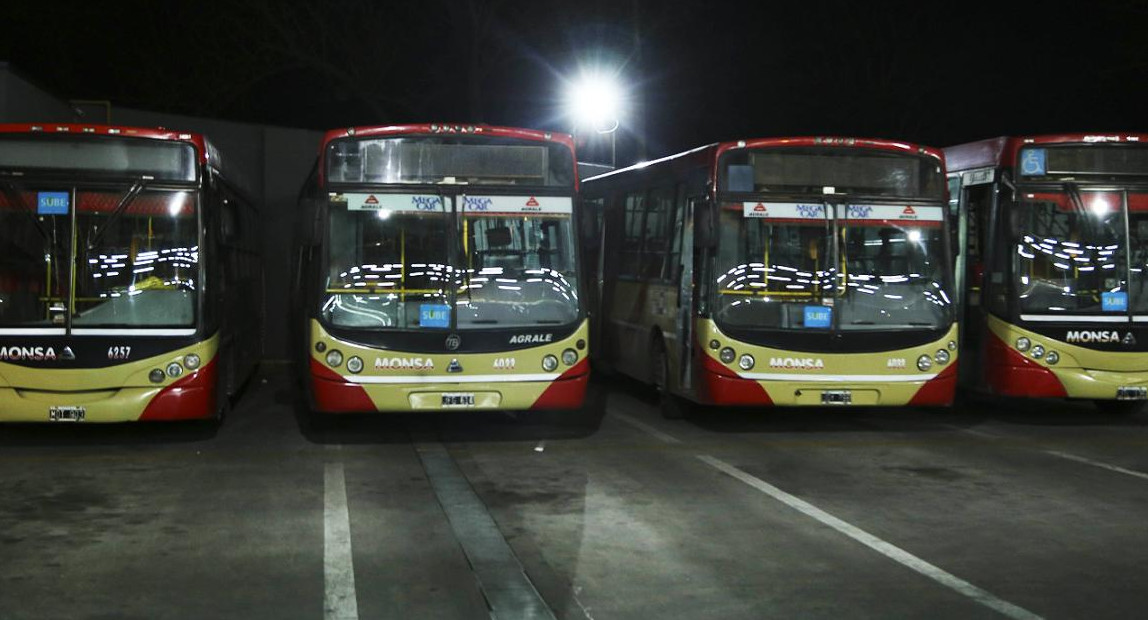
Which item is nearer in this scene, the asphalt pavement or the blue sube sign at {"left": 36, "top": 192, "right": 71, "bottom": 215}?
the asphalt pavement

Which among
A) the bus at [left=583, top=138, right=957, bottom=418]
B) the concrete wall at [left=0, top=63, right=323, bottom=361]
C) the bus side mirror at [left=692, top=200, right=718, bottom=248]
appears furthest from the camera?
the concrete wall at [left=0, top=63, right=323, bottom=361]

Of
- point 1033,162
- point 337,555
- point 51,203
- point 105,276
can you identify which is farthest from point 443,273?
point 1033,162

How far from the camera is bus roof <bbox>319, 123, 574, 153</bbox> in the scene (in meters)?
13.8

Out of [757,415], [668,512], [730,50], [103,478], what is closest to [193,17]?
[730,50]

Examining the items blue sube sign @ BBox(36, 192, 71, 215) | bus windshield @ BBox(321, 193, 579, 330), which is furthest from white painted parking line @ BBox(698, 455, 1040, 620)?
blue sube sign @ BBox(36, 192, 71, 215)

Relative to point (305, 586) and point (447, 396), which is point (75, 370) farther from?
point (305, 586)

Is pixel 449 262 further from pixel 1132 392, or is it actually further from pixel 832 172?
pixel 1132 392

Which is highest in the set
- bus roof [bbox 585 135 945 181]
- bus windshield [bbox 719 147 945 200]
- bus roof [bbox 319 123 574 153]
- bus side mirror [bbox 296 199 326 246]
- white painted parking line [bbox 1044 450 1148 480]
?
bus roof [bbox 319 123 574 153]

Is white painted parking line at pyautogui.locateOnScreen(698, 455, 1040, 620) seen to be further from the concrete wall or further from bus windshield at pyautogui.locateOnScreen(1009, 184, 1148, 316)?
the concrete wall

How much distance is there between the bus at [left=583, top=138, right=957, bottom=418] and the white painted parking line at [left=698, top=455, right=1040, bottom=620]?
2.37 metres

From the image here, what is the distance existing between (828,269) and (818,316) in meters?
0.48

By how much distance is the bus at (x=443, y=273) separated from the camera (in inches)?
536

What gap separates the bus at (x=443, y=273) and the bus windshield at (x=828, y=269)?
176 cm

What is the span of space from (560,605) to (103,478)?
227 inches
